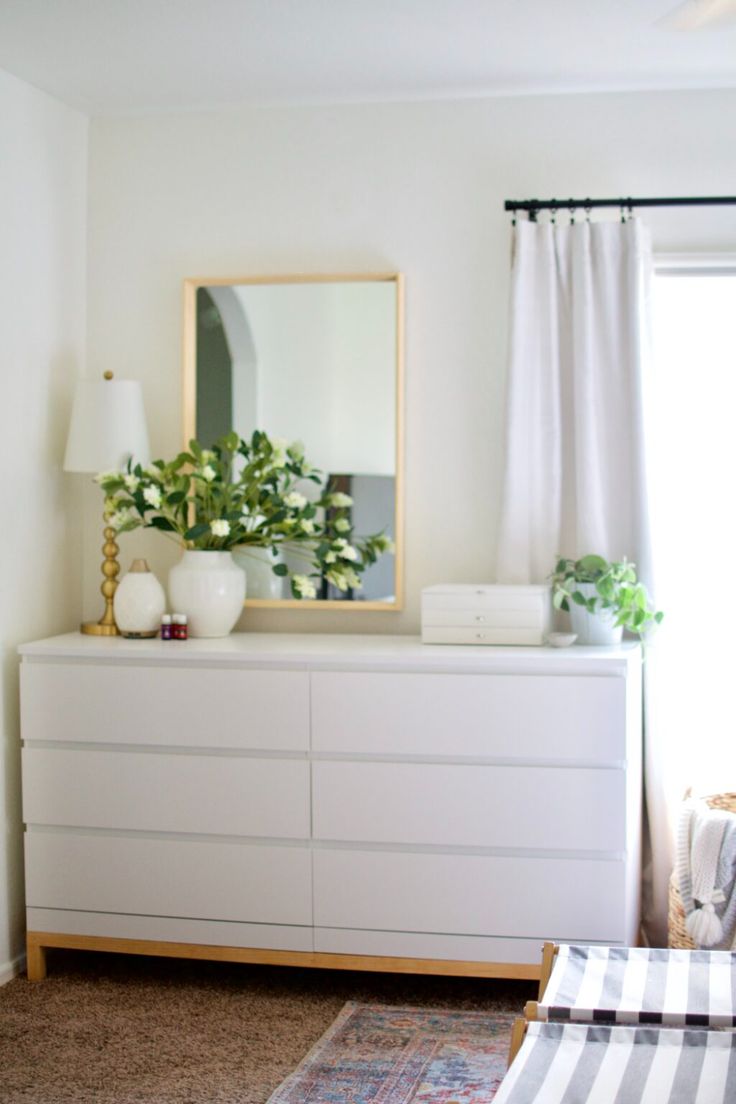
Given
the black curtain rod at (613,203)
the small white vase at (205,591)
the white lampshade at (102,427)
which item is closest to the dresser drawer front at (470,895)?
the small white vase at (205,591)

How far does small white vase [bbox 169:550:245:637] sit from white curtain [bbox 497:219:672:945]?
0.76 meters

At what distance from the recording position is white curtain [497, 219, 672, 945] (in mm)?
3463

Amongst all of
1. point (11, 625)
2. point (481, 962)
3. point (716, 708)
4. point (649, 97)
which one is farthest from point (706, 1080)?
point (649, 97)

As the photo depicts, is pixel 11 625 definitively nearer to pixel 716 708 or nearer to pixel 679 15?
pixel 716 708

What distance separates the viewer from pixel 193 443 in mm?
3615

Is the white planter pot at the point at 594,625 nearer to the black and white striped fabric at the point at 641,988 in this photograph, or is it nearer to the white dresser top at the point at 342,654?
the white dresser top at the point at 342,654

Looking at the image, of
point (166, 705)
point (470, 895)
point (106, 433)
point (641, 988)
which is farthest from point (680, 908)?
point (106, 433)

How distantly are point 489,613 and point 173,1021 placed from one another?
1.28m

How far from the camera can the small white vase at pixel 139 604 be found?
3.53 meters

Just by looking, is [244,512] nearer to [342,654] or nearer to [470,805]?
[342,654]

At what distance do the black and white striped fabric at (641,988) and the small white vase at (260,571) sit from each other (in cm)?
165

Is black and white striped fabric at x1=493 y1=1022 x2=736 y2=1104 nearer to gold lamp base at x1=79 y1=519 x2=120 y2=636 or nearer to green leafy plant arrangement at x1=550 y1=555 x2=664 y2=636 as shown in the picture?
green leafy plant arrangement at x1=550 y1=555 x2=664 y2=636

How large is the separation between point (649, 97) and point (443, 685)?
5.77 feet

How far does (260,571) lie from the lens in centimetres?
377
